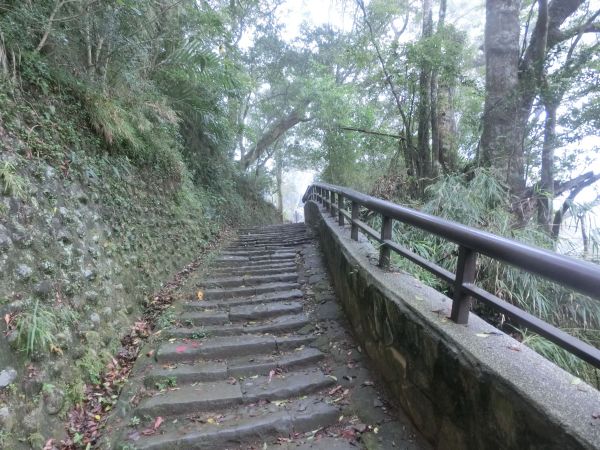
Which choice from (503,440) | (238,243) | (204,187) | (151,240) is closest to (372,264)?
(503,440)

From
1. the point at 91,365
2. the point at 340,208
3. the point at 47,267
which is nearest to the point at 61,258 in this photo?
the point at 47,267

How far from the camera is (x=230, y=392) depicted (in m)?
2.92

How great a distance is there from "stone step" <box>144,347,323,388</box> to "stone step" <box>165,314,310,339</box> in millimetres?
380

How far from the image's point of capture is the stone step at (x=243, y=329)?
373cm

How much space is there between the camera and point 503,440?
1463 millimetres

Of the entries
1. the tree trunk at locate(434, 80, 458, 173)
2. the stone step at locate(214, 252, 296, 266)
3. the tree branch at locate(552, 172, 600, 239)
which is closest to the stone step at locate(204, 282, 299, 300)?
the stone step at locate(214, 252, 296, 266)

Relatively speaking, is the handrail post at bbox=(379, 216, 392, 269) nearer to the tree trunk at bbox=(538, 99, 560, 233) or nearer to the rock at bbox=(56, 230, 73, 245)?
the tree trunk at bbox=(538, 99, 560, 233)

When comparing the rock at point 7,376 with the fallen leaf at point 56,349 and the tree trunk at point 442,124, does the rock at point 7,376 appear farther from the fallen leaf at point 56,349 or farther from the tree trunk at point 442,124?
the tree trunk at point 442,124

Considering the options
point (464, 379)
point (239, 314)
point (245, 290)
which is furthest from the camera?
point (245, 290)

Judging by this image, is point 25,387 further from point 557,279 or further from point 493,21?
point 493,21

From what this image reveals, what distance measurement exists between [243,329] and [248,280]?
133cm

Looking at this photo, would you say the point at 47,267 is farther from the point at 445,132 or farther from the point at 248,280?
the point at 445,132

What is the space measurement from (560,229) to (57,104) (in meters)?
5.93

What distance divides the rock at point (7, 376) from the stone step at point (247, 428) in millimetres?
888
